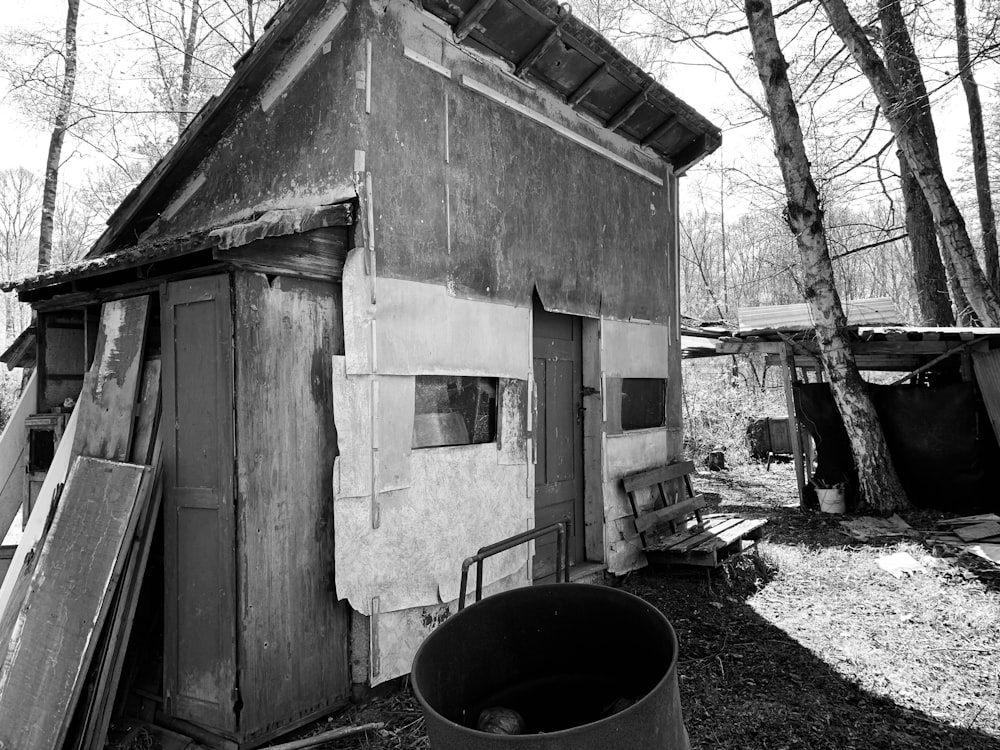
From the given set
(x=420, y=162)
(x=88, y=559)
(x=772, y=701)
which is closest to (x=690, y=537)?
(x=772, y=701)

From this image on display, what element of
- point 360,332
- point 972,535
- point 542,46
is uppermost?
point 542,46

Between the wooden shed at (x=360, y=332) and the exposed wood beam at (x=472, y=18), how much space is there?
17mm

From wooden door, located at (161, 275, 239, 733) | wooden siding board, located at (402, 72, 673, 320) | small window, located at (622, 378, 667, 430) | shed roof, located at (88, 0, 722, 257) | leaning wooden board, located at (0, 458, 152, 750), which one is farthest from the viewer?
small window, located at (622, 378, 667, 430)

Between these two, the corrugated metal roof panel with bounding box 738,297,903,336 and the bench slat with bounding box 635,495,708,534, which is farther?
the corrugated metal roof panel with bounding box 738,297,903,336

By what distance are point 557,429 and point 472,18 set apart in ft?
12.0

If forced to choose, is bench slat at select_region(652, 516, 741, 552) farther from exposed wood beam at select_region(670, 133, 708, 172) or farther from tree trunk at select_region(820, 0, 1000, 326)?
tree trunk at select_region(820, 0, 1000, 326)

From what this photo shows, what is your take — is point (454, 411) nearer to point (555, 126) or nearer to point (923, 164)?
point (555, 126)

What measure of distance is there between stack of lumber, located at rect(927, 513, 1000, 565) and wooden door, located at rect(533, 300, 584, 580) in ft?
14.6

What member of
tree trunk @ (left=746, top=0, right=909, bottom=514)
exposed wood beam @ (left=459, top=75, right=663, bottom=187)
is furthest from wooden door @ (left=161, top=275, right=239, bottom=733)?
tree trunk @ (left=746, top=0, right=909, bottom=514)

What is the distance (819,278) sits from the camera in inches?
361

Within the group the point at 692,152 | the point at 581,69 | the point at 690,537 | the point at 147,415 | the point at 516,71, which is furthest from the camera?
the point at 692,152

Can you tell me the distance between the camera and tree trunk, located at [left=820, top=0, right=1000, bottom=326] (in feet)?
32.3

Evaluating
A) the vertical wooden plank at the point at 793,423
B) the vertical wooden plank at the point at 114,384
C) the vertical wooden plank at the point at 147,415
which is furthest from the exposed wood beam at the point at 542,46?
the vertical wooden plank at the point at 793,423

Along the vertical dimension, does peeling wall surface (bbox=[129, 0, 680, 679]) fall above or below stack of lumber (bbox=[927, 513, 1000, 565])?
above
